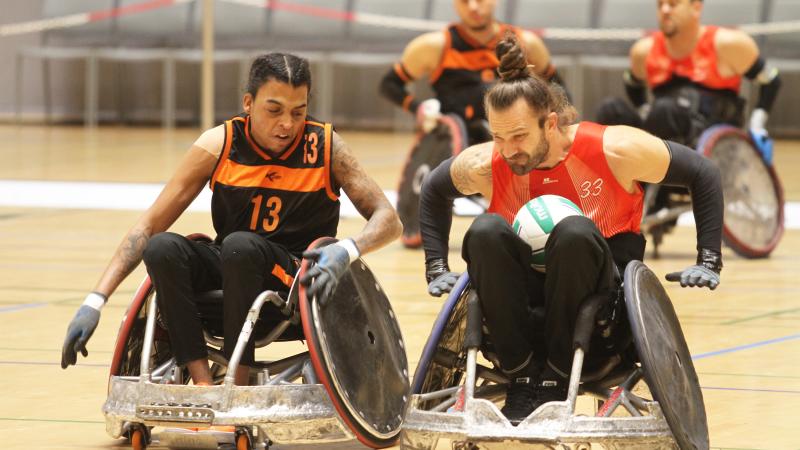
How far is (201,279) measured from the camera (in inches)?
157

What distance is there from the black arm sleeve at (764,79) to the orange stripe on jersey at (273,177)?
4.36 m

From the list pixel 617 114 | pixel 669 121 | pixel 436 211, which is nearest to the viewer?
pixel 436 211

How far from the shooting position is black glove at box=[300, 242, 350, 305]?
12.1 ft

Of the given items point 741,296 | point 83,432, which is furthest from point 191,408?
point 741,296

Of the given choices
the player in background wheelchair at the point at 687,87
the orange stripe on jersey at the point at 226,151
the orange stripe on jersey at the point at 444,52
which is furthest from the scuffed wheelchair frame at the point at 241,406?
the orange stripe on jersey at the point at 444,52

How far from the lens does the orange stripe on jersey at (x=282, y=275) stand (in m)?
3.95

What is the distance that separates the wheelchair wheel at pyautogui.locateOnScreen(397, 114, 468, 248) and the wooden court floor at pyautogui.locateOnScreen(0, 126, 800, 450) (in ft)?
0.75

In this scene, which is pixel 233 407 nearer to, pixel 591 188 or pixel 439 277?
pixel 439 277

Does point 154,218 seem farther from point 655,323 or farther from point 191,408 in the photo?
point 655,323

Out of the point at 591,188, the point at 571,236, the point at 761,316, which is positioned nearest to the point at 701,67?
the point at 761,316

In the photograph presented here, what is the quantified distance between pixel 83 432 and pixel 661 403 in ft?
5.11

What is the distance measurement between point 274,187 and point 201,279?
31cm

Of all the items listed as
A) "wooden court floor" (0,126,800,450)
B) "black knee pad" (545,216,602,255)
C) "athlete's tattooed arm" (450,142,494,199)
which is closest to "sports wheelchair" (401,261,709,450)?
"black knee pad" (545,216,602,255)

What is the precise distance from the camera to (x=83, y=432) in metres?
4.12
